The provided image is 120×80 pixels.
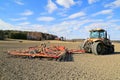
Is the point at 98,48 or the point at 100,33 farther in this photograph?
the point at 100,33

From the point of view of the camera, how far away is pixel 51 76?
7.72 m

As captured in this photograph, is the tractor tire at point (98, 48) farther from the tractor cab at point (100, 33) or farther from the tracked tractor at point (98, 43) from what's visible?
the tractor cab at point (100, 33)

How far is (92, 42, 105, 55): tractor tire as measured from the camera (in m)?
17.1

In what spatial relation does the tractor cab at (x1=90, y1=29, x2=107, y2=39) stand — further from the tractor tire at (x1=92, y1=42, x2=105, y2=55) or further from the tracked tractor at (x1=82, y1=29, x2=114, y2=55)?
the tractor tire at (x1=92, y1=42, x2=105, y2=55)

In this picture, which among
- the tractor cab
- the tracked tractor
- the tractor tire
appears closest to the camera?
the tractor tire

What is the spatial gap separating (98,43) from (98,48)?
403 mm

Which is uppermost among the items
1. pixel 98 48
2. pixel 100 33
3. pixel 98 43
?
pixel 100 33

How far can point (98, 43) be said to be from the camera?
56.8 feet

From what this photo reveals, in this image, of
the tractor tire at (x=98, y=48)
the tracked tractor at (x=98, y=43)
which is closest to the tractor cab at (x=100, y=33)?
the tracked tractor at (x=98, y=43)

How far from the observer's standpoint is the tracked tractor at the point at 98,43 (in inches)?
682

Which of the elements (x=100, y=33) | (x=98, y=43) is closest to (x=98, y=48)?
(x=98, y=43)

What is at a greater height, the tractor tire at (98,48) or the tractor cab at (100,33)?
the tractor cab at (100,33)

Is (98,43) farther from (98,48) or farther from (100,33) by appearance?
(100,33)

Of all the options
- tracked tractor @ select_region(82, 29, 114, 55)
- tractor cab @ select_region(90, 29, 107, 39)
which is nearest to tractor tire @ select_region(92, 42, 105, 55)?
tracked tractor @ select_region(82, 29, 114, 55)
